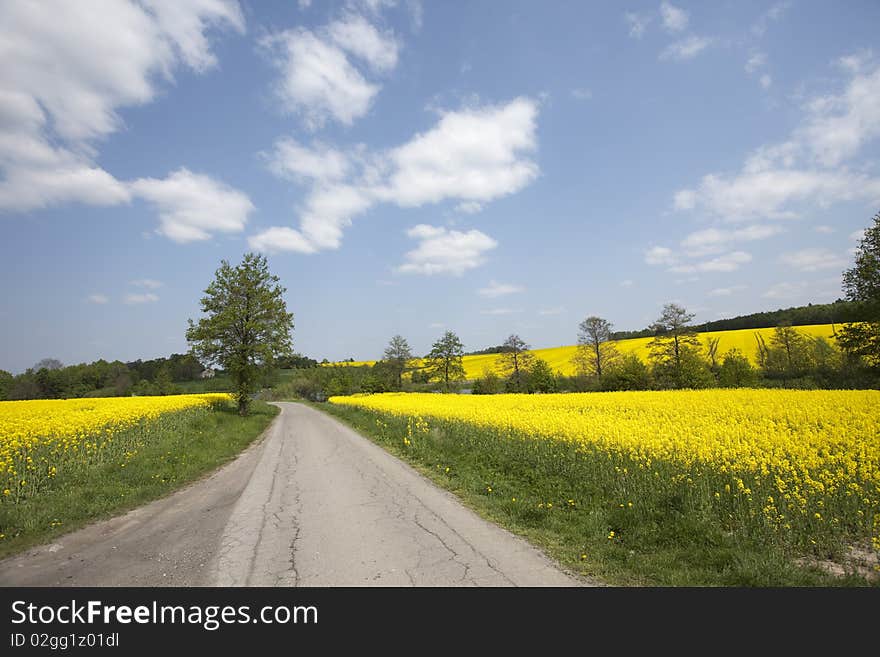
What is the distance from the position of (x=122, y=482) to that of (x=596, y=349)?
5085cm

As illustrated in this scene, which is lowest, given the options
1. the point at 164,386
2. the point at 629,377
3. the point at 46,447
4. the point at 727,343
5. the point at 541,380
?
the point at 541,380

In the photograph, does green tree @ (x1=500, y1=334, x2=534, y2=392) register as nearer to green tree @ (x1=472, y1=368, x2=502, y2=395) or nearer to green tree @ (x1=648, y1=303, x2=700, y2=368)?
green tree @ (x1=472, y1=368, x2=502, y2=395)

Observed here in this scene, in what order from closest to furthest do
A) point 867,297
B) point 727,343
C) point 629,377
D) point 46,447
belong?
point 46,447
point 867,297
point 629,377
point 727,343

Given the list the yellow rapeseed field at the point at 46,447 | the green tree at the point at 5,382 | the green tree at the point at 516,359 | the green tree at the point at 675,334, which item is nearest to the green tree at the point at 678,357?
the green tree at the point at 675,334

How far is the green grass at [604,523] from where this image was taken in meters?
4.46

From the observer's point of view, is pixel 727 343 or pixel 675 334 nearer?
pixel 675 334

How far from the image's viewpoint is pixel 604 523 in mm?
6230

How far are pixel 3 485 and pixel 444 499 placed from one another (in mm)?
9302

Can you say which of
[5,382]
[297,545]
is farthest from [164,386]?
[297,545]

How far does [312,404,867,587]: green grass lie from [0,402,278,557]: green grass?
6.86m

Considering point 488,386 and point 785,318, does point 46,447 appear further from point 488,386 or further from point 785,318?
point 785,318

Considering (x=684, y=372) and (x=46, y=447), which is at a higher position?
(x=46, y=447)
